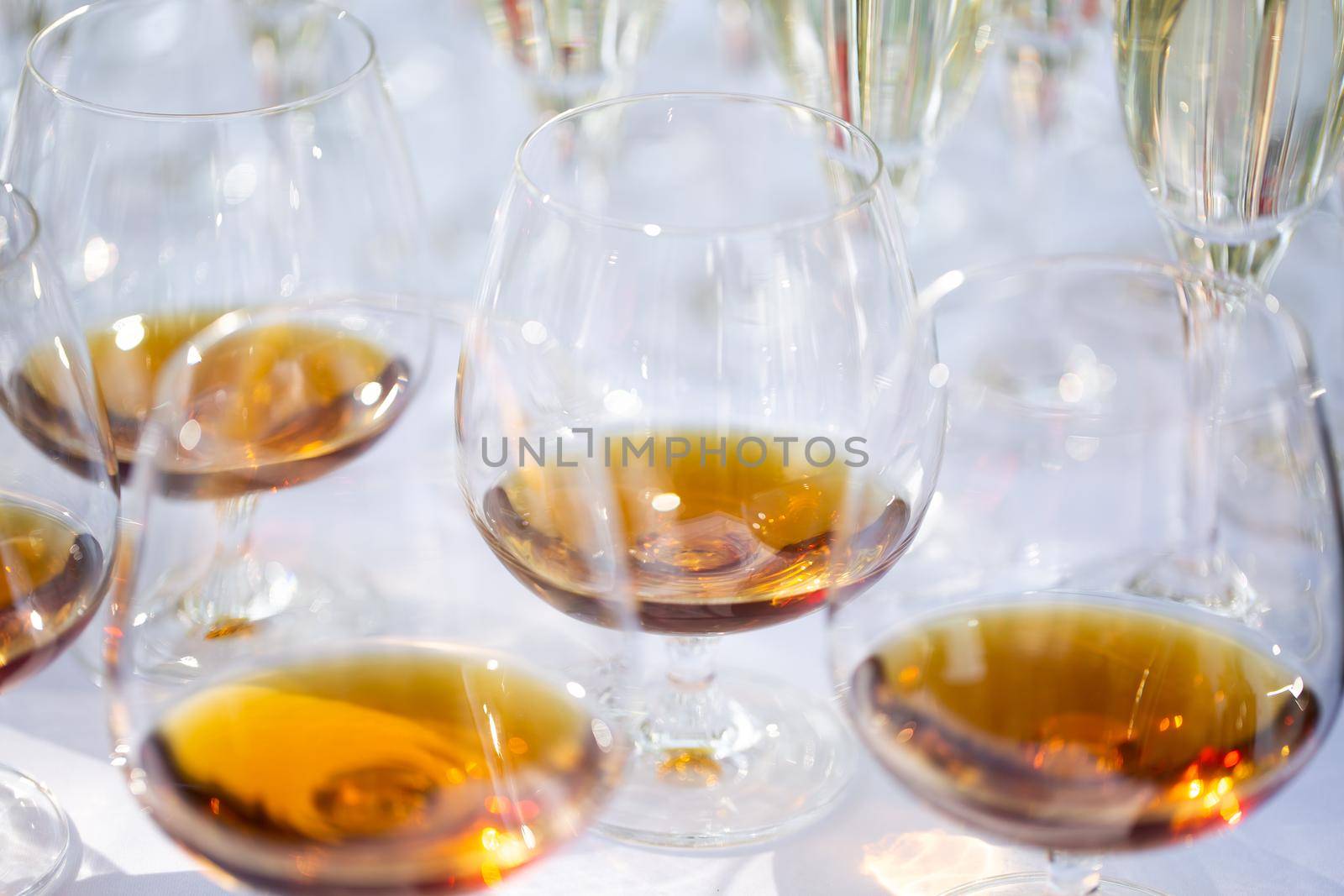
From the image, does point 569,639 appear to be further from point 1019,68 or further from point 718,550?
point 1019,68

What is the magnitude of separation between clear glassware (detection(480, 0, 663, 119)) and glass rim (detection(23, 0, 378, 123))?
146 mm

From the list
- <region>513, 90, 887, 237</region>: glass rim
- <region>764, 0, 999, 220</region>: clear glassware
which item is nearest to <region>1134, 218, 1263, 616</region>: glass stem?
<region>513, 90, 887, 237</region>: glass rim

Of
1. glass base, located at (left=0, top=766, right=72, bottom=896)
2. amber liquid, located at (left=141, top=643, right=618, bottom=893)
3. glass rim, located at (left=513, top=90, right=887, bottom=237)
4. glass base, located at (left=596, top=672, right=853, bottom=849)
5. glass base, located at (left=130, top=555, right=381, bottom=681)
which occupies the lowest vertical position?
glass base, located at (left=596, top=672, right=853, bottom=849)

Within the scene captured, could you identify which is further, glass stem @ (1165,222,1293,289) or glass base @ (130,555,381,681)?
glass stem @ (1165,222,1293,289)

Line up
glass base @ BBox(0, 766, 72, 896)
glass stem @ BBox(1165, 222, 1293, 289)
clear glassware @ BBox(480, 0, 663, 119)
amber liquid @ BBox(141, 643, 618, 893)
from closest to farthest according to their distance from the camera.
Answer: amber liquid @ BBox(141, 643, 618, 893) < glass base @ BBox(0, 766, 72, 896) < glass stem @ BBox(1165, 222, 1293, 289) < clear glassware @ BBox(480, 0, 663, 119)

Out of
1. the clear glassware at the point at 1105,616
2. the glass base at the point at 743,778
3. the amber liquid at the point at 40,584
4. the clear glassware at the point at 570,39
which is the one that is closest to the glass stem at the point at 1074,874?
the clear glassware at the point at 1105,616

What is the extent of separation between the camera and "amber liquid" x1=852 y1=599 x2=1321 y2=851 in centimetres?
50

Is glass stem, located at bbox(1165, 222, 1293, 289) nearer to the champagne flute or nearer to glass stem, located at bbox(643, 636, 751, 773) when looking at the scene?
the champagne flute

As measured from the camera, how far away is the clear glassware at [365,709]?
48 cm

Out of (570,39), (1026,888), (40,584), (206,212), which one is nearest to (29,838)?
(40,584)

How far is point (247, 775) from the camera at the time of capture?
1.59ft

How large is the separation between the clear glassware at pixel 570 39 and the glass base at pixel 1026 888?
20.2 inches

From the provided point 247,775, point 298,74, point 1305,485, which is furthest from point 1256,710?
point 298,74

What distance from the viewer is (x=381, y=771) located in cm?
50
